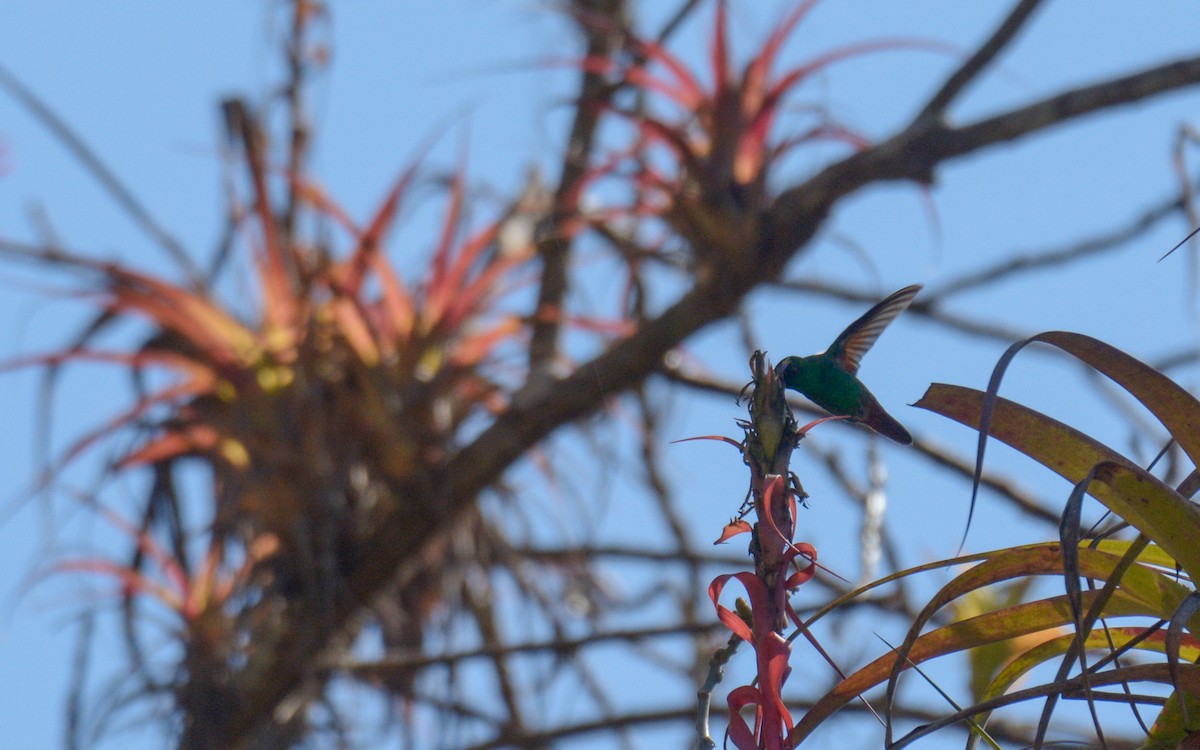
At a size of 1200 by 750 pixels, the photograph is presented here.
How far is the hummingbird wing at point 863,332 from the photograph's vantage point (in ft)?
3.30

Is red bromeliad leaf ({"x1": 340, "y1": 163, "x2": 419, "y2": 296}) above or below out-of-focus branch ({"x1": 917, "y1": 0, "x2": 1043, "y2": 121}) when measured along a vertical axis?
above

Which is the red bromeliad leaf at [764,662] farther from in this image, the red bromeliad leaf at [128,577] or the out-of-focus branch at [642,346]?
the red bromeliad leaf at [128,577]

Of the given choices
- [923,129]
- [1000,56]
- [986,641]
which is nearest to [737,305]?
[923,129]

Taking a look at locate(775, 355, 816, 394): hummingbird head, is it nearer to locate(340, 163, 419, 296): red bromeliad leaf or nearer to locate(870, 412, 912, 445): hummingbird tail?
locate(870, 412, 912, 445): hummingbird tail

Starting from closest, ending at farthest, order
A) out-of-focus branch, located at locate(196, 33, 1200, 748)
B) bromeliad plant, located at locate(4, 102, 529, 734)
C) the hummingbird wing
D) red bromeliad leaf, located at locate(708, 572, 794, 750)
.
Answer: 1. red bromeliad leaf, located at locate(708, 572, 794, 750)
2. the hummingbird wing
3. out-of-focus branch, located at locate(196, 33, 1200, 748)
4. bromeliad plant, located at locate(4, 102, 529, 734)

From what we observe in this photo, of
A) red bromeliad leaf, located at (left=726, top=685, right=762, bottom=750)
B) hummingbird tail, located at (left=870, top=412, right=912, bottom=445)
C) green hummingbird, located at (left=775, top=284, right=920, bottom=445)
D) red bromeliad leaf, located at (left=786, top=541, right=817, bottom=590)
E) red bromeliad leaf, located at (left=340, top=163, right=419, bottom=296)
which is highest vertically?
red bromeliad leaf, located at (left=340, top=163, right=419, bottom=296)

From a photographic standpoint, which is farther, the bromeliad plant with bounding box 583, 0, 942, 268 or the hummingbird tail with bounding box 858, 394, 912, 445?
the bromeliad plant with bounding box 583, 0, 942, 268

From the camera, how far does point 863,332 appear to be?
3.82 ft

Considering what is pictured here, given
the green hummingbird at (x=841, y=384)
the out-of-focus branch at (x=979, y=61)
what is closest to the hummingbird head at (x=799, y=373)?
the green hummingbird at (x=841, y=384)

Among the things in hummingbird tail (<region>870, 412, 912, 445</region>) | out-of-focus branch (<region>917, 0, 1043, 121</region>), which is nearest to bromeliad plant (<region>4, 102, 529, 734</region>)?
out-of-focus branch (<region>917, 0, 1043, 121</region>)

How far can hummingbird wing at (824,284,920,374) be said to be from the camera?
1.01 meters

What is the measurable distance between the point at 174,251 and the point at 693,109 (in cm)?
94

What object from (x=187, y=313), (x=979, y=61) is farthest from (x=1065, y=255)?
(x=187, y=313)

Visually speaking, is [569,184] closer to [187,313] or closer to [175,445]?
[187,313]
